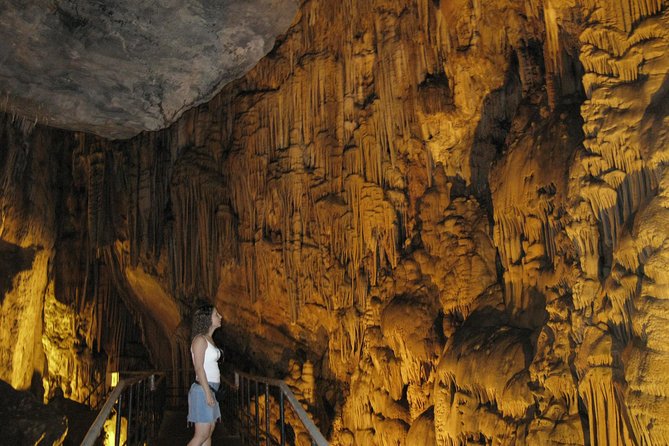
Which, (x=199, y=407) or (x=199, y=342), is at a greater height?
(x=199, y=342)

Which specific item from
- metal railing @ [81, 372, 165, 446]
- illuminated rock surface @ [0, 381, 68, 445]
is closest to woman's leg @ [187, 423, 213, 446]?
metal railing @ [81, 372, 165, 446]

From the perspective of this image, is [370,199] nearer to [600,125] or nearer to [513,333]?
[513,333]

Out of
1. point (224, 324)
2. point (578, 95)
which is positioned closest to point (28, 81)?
point (578, 95)

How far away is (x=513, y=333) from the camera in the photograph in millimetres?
5973

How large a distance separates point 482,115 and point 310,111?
3.04 m

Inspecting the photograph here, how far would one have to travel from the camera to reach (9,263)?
9.57m

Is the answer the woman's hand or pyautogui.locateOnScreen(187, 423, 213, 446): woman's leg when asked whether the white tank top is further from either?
pyautogui.locateOnScreen(187, 423, 213, 446): woman's leg

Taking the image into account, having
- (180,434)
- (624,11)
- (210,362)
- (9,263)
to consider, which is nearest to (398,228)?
(180,434)

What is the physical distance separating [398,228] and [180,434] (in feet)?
12.5

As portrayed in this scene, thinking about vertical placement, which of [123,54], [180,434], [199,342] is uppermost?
[123,54]

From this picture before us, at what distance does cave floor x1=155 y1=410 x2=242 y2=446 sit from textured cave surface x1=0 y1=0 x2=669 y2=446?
2135mm

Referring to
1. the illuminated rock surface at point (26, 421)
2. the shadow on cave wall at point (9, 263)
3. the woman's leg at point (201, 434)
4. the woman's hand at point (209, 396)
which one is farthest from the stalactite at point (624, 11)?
the shadow on cave wall at point (9, 263)

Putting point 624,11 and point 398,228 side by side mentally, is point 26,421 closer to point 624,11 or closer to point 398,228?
point 398,228

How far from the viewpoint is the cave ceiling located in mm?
5137
